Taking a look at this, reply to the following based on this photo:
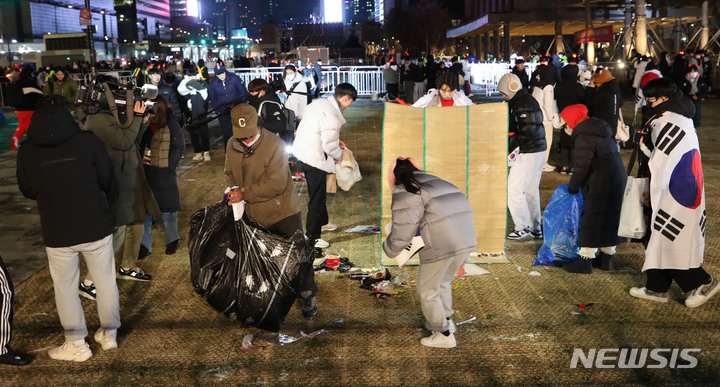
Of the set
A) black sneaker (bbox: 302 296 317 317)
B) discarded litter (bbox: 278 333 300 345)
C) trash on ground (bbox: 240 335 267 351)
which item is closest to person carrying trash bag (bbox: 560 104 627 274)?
black sneaker (bbox: 302 296 317 317)

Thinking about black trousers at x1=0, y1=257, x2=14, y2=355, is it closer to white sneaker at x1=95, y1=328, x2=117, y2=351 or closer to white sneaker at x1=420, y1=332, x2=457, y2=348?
white sneaker at x1=95, y1=328, x2=117, y2=351

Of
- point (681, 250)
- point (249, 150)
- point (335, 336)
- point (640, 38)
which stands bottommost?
point (335, 336)

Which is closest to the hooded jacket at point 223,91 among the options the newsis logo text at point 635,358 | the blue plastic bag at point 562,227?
the blue plastic bag at point 562,227

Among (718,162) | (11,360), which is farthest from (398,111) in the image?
(718,162)

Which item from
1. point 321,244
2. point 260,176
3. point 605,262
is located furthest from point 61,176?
point 605,262

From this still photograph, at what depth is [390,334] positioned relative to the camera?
Answer: 202 inches

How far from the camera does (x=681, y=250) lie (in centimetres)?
535

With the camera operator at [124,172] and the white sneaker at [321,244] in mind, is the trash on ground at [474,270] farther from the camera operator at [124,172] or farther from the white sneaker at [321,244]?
the camera operator at [124,172]

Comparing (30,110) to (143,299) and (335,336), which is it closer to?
(143,299)

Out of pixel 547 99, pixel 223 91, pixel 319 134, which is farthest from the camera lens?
pixel 223 91

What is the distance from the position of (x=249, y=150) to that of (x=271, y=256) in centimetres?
83

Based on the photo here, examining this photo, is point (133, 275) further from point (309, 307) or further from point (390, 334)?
point (390, 334)

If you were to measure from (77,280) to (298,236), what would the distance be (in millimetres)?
1621

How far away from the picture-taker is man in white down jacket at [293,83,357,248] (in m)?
6.67
